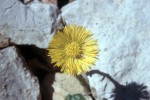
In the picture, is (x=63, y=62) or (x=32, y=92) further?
(x=32, y=92)

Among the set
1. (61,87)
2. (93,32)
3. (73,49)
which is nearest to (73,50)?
(73,49)

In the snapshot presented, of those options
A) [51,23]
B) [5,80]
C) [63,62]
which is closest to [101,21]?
[51,23]

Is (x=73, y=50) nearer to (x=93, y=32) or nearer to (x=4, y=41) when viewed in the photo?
(x=93, y=32)

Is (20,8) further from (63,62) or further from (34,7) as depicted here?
(63,62)

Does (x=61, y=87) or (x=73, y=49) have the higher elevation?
(x=73, y=49)

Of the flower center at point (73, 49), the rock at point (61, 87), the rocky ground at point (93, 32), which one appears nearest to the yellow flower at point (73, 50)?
the flower center at point (73, 49)

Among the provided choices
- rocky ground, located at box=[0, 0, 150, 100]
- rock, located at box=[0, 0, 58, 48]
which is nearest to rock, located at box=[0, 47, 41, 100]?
rocky ground, located at box=[0, 0, 150, 100]

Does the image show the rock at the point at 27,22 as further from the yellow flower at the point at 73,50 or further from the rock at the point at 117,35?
the yellow flower at the point at 73,50
